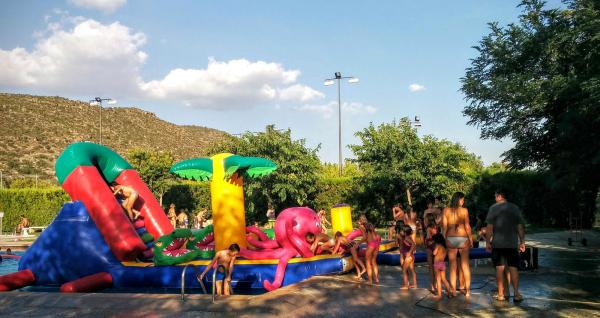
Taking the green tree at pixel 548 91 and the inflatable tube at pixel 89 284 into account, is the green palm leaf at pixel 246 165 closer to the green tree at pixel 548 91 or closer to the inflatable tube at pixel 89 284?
the inflatable tube at pixel 89 284

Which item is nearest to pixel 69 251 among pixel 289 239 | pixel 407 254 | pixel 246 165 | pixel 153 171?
pixel 246 165

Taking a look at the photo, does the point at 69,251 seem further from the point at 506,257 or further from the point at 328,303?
the point at 506,257

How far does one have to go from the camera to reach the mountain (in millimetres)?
60000

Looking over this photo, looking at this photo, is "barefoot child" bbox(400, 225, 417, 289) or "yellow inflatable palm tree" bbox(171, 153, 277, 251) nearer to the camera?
"barefoot child" bbox(400, 225, 417, 289)

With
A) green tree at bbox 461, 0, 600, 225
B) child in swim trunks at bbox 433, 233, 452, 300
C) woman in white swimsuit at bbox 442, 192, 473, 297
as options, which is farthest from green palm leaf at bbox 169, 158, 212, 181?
green tree at bbox 461, 0, 600, 225

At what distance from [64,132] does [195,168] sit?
6170 cm

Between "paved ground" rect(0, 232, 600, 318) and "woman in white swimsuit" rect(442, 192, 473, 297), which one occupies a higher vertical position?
"woman in white swimsuit" rect(442, 192, 473, 297)

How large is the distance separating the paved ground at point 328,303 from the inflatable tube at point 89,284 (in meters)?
1.08

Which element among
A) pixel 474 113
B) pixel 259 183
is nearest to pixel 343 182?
pixel 259 183

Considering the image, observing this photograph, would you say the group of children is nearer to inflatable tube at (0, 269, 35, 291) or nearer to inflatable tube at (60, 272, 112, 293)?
inflatable tube at (60, 272, 112, 293)

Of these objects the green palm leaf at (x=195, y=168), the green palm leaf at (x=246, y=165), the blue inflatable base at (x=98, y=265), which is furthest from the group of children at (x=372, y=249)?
the green palm leaf at (x=246, y=165)

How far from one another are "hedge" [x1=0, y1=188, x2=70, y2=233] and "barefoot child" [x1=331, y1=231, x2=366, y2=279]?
24.7 metres

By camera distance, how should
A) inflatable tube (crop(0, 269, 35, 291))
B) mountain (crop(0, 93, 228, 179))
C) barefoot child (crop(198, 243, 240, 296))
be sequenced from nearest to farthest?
barefoot child (crop(198, 243, 240, 296))
inflatable tube (crop(0, 269, 35, 291))
mountain (crop(0, 93, 228, 179))

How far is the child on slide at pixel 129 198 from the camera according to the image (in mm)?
12227
